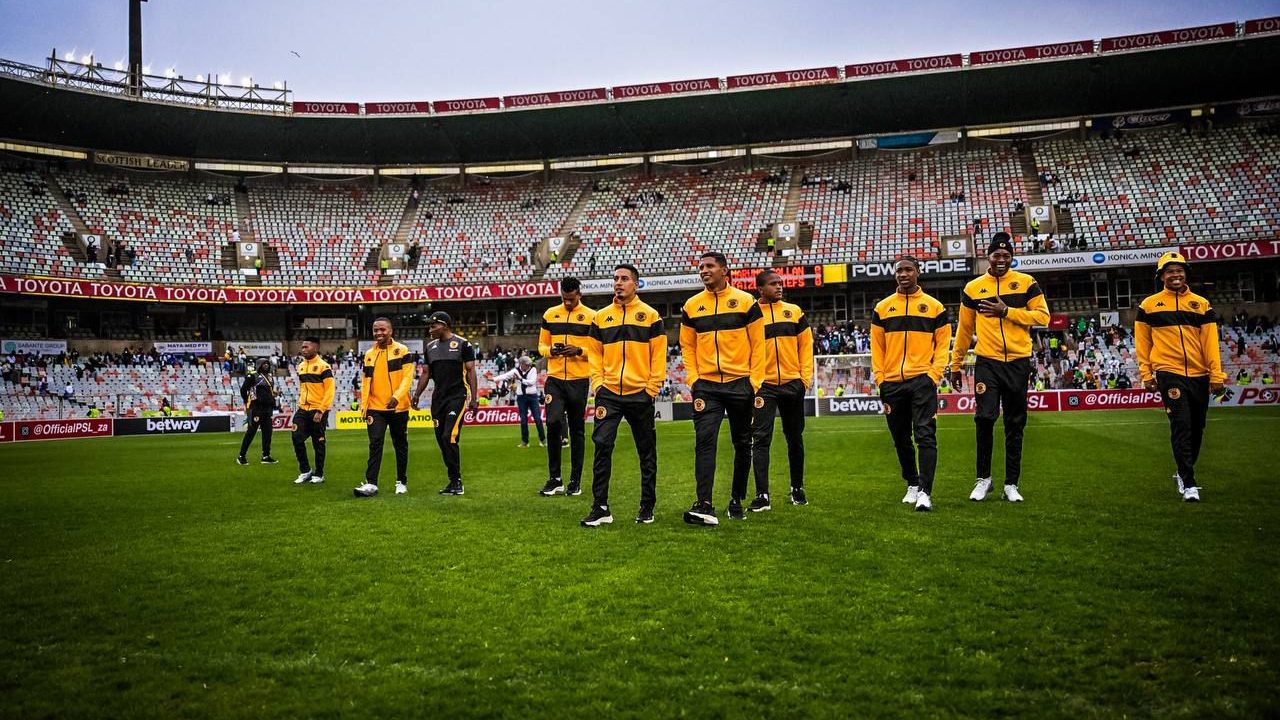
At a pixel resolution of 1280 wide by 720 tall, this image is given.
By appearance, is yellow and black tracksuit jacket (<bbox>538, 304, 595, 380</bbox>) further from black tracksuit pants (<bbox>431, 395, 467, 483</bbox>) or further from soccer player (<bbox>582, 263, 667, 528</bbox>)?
soccer player (<bbox>582, 263, 667, 528</bbox>)

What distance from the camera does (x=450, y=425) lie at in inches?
401

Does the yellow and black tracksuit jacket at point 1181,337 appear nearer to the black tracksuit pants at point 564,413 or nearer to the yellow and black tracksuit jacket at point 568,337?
the yellow and black tracksuit jacket at point 568,337

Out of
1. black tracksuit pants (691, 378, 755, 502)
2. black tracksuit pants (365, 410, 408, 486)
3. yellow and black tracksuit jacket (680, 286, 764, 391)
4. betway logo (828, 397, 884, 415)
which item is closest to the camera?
black tracksuit pants (691, 378, 755, 502)

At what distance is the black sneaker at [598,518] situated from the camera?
7270mm

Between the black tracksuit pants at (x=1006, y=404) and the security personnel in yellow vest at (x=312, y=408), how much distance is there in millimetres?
8777

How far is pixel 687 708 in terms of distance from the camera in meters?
3.22

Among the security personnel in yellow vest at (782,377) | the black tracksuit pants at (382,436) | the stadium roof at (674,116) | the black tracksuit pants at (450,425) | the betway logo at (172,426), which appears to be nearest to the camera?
the security personnel in yellow vest at (782,377)

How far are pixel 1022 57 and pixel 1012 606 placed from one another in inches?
1625

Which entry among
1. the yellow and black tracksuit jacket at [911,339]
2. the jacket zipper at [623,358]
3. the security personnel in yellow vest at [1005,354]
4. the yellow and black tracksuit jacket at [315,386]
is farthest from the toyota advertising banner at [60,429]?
the security personnel in yellow vest at [1005,354]

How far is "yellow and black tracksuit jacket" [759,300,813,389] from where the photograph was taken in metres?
8.23

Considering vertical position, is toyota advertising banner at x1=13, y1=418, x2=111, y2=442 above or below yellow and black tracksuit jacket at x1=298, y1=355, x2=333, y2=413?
below

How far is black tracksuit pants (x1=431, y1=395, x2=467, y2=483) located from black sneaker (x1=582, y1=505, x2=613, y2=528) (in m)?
3.21

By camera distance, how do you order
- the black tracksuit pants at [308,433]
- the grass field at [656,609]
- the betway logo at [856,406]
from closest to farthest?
the grass field at [656,609] < the black tracksuit pants at [308,433] < the betway logo at [856,406]

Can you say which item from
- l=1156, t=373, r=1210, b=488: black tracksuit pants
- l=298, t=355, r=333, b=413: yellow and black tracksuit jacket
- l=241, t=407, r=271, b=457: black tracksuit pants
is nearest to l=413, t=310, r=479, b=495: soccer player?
l=298, t=355, r=333, b=413: yellow and black tracksuit jacket
